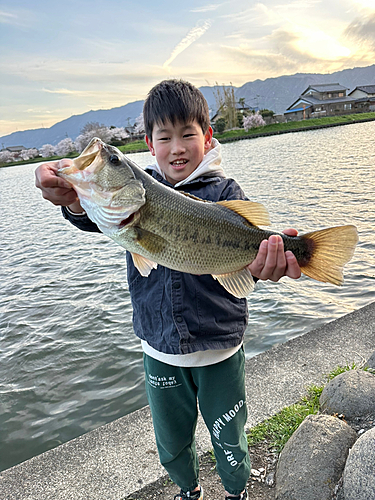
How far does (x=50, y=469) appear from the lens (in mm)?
2949

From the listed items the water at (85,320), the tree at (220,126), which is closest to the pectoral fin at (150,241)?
the water at (85,320)

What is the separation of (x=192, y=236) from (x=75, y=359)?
4.52 metres

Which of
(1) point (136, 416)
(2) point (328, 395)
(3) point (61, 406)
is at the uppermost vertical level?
(2) point (328, 395)

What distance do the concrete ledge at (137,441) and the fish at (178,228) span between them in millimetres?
1785

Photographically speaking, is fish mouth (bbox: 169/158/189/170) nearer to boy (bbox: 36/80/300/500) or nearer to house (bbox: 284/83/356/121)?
boy (bbox: 36/80/300/500)

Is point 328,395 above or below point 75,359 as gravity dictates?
above

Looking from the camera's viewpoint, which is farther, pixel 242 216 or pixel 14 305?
pixel 14 305

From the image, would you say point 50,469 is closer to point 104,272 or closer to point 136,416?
point 136,416

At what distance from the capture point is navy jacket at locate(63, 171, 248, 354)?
226cm

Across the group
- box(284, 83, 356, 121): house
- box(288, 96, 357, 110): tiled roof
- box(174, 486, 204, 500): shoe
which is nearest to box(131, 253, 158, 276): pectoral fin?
box(174, 486, 204, 500): shoe

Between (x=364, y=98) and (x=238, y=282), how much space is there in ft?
333

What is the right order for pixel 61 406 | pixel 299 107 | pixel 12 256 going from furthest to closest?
pixel 299 107, pixel 12 256, pixel 61 406

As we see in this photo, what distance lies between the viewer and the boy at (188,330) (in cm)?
229

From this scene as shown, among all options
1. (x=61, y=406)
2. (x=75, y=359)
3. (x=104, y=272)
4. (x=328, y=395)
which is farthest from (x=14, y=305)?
(x=328, y=395)
